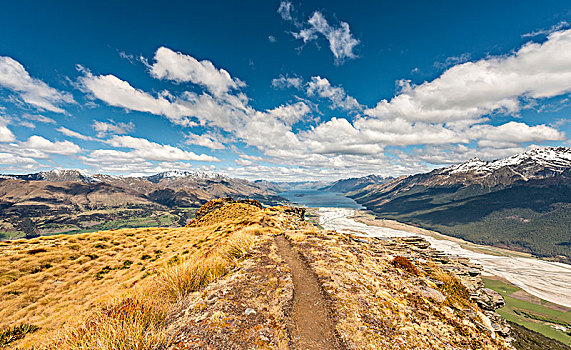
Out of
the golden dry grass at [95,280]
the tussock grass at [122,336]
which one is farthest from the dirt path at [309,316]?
the golden dry grass at [95,280]

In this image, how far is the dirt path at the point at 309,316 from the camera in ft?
21.8

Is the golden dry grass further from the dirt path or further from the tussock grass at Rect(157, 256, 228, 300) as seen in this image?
the dirt path

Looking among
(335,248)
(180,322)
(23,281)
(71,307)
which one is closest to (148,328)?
(180,322)

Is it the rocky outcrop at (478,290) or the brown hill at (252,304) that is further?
the rocky outcrop at (478,290)

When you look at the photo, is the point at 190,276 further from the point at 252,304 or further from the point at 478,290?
the point at 478,290

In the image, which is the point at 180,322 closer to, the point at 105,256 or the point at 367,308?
the point at 367,308

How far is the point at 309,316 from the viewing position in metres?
7.94

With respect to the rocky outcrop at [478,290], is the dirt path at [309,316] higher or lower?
higher

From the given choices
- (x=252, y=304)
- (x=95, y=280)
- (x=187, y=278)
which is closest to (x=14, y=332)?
(x=95, y=280)

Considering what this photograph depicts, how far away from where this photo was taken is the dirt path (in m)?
6.65

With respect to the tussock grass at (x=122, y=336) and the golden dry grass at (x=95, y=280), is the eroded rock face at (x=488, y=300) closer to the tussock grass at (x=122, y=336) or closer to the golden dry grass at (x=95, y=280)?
the golden dry grass at (x=95, y=280)

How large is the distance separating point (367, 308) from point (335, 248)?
775 cm

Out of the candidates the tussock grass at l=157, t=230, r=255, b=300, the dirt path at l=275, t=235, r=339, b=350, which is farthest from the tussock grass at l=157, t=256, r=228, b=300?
the dirt path at l=275, t=235, r=339, b=350

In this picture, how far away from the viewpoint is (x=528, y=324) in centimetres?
12119
